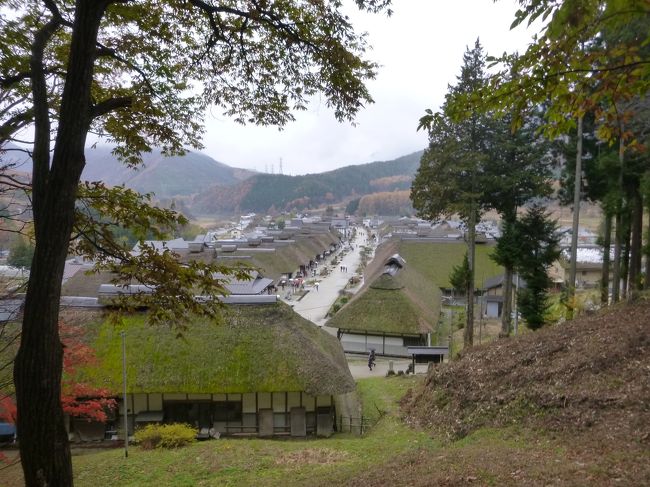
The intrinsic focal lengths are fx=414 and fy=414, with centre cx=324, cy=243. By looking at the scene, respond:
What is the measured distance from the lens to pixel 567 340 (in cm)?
1064

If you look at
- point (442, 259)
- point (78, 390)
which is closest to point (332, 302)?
point (442, 259)

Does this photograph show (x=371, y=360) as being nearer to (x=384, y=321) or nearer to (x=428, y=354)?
(x=384, y=321)

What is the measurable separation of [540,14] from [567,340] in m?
9.99

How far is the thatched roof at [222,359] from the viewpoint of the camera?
1308 centimetres

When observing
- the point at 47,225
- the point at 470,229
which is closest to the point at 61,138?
the point at 47,225

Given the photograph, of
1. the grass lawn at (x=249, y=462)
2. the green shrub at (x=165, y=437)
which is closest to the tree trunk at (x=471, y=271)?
the grass lawn at (x=249, y=462)

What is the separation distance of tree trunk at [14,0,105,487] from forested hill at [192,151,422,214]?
153244mm

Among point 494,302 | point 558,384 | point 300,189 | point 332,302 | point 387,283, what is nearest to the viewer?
point 558,384

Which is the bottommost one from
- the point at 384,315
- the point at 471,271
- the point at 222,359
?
the point at 384,315

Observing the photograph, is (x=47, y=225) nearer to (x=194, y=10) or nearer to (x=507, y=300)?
(x=194, y=10)

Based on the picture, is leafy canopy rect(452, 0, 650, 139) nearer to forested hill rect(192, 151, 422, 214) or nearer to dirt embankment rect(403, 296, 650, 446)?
dirt embankment rect(403, 296, 650, 446)

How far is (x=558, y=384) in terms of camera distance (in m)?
8.56

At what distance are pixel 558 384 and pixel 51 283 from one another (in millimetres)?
9112

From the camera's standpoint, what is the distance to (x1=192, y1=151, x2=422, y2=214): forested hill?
16412 centimetres
